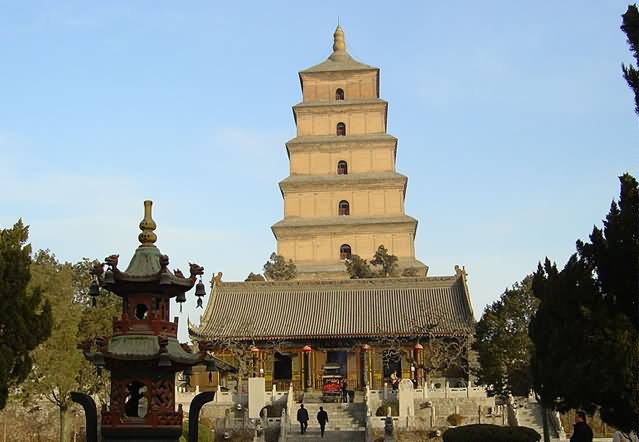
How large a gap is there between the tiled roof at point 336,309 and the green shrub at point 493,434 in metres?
17.7

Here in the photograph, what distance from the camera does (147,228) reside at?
1350 cm

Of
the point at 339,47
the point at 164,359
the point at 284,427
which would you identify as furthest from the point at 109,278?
the point at 339,47

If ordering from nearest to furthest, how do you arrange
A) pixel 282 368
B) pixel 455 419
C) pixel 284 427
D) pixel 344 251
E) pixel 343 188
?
pixel 284 427 → pixel 455 419 → pixel 282 368 → pixel 344 251 → pixel 343 188

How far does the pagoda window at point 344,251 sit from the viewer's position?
45781 millimetres

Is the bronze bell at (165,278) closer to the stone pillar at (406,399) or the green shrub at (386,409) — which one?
the stone pillar at (406,399)

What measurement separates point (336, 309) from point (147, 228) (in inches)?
1059

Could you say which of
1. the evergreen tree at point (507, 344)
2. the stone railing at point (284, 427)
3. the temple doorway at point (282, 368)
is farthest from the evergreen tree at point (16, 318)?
the temple doorway at point (282, 368)

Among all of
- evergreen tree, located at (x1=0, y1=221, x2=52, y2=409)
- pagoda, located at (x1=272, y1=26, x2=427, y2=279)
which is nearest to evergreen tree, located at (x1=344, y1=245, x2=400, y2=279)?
pagoda, located at (x1=272, y1=26, x2=427, y2=279)

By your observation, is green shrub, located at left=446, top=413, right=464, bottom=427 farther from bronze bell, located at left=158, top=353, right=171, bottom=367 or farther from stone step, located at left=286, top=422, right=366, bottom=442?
bronze bell, located at left=158, top=353, right=171, bottom=367

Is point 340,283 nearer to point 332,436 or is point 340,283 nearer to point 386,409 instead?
point 386,409

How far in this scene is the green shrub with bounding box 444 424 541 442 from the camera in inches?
725

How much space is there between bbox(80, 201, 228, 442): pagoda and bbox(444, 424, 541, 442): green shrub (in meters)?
7.25

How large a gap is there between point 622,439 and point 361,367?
85.8ft

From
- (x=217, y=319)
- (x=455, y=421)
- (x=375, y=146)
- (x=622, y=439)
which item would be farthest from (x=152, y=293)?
(x=375, y=146)
